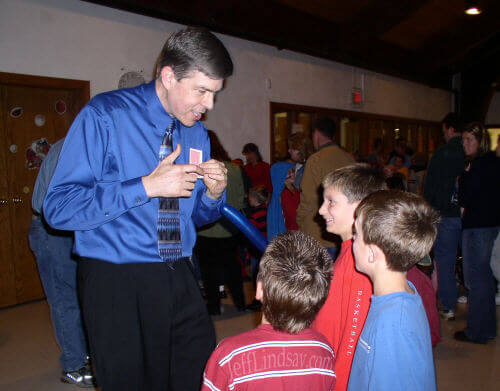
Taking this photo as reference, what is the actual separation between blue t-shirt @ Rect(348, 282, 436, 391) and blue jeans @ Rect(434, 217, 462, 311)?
2.65 metres

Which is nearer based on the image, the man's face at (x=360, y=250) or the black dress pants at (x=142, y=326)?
the black dress pants at (x=142, y=326)

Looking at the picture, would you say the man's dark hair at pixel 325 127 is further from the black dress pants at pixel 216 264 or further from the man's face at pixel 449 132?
the black dress pants at pixel 216 264

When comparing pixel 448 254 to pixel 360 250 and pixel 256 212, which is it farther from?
pixel 360 250

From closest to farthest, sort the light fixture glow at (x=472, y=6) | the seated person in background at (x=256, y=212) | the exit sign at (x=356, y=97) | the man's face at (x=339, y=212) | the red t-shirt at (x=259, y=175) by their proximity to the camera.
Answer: the man's face at (x=339, y=212)
the seated person in background at (x=256, y=212)
the red t-shirt at (x=259, y=175)
the light fixture glow at (x=472, y=6)
the exit sign at (x=356, y=97)

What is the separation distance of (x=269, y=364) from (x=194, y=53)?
0.92m

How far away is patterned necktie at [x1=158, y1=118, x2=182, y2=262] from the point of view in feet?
4.20

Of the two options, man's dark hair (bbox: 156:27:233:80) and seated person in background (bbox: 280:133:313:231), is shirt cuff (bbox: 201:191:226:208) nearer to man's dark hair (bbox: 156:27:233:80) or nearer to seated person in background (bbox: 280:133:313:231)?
man's dark hair (bbox: 156:27:233:80)

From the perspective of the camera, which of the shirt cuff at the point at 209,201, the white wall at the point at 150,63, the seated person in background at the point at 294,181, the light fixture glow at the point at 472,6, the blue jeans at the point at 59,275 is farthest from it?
the light fixture glow at the point at 472,6

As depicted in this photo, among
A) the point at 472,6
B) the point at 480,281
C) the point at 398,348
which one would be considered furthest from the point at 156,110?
the point at 472,6

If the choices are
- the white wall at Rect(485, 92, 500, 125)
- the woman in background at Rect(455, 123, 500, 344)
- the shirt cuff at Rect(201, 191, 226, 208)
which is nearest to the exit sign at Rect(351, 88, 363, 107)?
the woman in background at Rect(455, 123, 500, 344)

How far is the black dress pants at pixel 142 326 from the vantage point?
47.0 inches

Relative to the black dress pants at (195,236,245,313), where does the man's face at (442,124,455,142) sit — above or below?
above

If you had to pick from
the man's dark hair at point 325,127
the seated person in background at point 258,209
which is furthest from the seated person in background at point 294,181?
the seated person in background at point 258,209

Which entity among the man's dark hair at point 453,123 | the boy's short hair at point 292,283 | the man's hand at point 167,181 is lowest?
the boy's short hair at point 292,283
